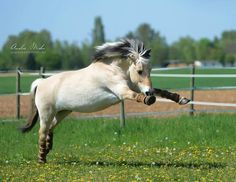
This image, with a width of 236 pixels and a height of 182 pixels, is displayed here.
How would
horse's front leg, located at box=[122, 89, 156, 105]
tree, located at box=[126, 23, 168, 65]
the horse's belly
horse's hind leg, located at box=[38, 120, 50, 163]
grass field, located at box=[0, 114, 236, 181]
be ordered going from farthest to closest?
tree, located at box=[126, 23, 168, 65]
horse's hind leg, located at box=[38, 120, 50, 163]
the horse's belly
horse's front leg, located at box=[122, 89, 156, 105]
grass field, located at box=[0, 114, 236, 181]

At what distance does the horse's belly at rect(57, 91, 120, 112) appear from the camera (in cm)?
852

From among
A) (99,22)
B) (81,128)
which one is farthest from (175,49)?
(81,128)

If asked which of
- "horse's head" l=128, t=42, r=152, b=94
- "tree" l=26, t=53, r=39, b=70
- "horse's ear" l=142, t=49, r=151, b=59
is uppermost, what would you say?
"tree" l=26, t=53, r=39, b=70

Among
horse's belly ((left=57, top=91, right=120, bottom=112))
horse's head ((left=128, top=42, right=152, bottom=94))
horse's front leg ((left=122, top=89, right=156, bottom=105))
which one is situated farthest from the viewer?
horse's belly ((left=57, top=91, right=120, bottom=112))

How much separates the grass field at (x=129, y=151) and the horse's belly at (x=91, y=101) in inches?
35.5

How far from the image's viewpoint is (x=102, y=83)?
8539mm

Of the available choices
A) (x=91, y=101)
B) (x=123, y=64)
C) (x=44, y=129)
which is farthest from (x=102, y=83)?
(x=44, y=129)

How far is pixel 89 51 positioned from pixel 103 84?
28.1m

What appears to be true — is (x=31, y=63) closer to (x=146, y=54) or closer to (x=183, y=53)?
(x=146, y=54)

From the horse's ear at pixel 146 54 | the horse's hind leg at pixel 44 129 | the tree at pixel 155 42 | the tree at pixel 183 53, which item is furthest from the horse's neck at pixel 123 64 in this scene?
the tree at pixel 183 53

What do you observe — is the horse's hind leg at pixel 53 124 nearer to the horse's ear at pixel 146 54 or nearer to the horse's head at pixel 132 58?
the horse's head at pixel 132 58

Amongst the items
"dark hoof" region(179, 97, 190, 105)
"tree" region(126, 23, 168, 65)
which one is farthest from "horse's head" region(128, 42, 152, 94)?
"tree" region(126, 23, 168, 65)

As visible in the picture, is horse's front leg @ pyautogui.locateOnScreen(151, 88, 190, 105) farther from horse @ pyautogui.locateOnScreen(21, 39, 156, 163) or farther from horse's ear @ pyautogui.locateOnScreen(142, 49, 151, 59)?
horse's ear @ pyautogui.locateOnScreen(142, 49, 151, 59)

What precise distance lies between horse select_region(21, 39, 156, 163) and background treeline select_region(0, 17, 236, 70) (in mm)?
25023
